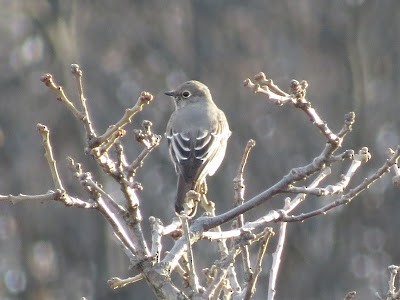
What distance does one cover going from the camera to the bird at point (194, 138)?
8.12 meters

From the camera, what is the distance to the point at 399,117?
2302cm

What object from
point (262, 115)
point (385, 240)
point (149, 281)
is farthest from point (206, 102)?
point (385, 240)

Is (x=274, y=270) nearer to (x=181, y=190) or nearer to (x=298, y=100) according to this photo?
(x=298, y=100)

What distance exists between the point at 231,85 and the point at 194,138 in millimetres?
13786

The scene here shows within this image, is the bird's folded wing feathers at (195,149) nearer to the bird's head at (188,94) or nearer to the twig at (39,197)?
the bird's head at (188,94)

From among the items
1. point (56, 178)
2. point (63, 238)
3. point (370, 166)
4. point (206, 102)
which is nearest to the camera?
point (56, 178)

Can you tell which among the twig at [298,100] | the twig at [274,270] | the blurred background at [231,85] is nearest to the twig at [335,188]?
the twig at [298,100]

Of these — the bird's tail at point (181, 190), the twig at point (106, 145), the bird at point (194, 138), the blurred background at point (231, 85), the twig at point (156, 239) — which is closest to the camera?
the twig at point (106, 145)

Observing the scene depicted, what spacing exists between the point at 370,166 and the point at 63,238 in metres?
6.70

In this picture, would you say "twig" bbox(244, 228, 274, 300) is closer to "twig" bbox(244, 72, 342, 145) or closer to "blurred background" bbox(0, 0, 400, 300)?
"twig" bbox(244, 72, 342, 145)

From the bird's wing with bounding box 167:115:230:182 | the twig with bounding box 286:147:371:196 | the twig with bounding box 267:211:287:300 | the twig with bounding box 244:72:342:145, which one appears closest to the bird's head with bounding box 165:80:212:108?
the bird's wing with bounding box 167:115:230:182

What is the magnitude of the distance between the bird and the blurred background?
11809mm

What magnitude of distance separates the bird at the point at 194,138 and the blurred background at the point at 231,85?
11809mm

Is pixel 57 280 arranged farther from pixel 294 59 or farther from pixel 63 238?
pixel 294 59
